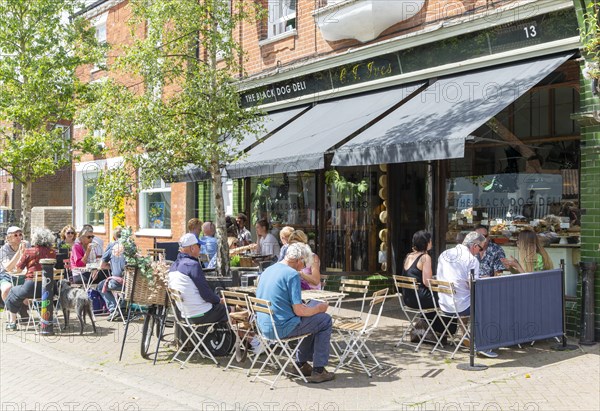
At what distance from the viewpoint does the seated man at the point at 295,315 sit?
6.57 meters

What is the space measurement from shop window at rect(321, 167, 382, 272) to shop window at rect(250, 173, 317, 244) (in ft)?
1.52

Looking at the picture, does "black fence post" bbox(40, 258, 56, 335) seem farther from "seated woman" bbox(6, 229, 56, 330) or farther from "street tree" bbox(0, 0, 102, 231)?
"street tree" bbox(0, 0, 102, 231)

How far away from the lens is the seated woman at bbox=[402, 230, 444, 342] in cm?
802

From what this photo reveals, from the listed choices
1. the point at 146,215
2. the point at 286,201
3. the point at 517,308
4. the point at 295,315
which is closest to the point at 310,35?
the point at 286,201

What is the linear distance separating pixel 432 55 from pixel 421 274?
161 inches

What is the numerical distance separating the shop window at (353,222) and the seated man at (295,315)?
5960mm

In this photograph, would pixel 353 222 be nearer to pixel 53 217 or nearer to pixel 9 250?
pixel 9 250

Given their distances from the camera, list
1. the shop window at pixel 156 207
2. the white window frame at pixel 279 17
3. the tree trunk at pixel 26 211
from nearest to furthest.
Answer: the tree trunk at pixel 26 211, the white window frame at pixel 279 17, the shop window at pixel 156 207

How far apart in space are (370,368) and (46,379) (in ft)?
11.2

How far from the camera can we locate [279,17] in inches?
562

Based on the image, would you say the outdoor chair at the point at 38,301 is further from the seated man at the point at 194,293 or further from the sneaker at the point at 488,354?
the sneaker at the point at 488,354

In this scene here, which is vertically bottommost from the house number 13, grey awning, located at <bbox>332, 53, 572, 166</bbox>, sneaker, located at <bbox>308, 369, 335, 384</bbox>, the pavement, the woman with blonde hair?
the pavement

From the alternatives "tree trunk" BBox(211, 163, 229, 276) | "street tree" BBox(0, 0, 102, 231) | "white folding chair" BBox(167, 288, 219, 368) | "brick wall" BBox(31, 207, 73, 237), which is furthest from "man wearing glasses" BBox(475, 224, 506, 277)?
"brick wall" BBox(31, 207, 73, 237)

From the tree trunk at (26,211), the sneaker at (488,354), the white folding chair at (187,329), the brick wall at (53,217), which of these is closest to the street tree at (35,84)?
the tree trunk at (26,211)
